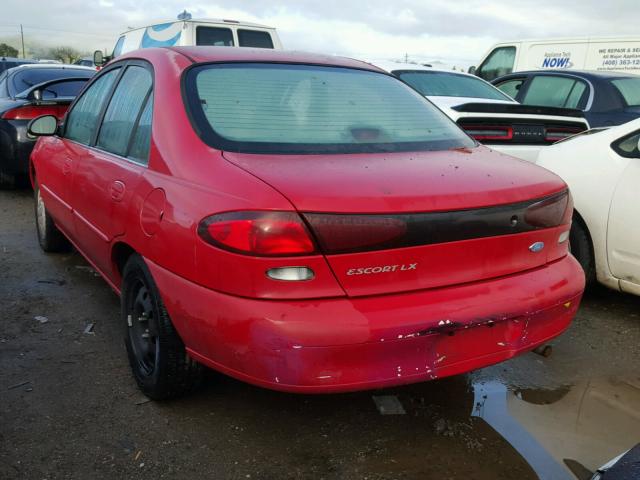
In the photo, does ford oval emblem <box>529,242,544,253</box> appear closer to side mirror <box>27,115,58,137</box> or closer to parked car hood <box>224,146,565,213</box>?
parked car hood <box>224,146,565,213</box>

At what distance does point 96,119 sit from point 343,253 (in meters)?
2.22

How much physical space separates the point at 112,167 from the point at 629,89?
619 centimetres

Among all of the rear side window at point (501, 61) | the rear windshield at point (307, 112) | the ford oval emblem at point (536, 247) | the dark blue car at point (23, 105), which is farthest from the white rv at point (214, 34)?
the ford oval emblem at point (536, 247)

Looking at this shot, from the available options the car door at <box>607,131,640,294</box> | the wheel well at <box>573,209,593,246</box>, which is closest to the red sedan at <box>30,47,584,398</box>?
the car door at <box>607,131,640,294</box>

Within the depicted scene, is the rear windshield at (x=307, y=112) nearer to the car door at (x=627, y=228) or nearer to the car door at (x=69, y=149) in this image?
the car door at (x=69, y=149)

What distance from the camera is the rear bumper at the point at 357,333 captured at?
2125 mm

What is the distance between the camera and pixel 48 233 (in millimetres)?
5059

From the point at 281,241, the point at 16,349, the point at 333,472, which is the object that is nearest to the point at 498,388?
the point at 333,472

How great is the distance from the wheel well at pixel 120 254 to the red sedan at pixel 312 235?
0.03 ft

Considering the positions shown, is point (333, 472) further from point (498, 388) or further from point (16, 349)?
point (16, 349)

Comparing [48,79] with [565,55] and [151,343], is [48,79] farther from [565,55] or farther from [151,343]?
[565,55]

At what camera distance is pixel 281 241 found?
2133 mm

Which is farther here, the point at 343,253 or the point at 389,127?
the point at 389,127

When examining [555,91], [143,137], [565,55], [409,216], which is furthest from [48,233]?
[565,55]
